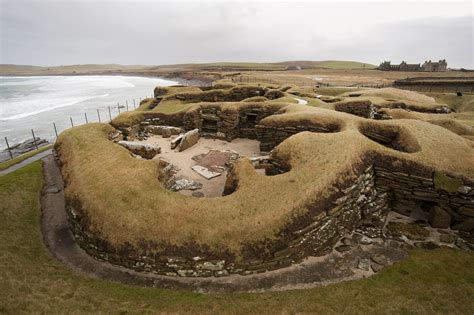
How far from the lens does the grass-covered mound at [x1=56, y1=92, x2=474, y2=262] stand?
922 centimetres

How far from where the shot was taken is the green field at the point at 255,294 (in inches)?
293

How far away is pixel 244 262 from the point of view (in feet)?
29.0

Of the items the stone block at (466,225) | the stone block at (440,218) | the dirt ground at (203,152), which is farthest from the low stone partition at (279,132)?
the stone block at (466,225)

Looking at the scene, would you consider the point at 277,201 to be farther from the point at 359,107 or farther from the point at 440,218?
the point at 359,107

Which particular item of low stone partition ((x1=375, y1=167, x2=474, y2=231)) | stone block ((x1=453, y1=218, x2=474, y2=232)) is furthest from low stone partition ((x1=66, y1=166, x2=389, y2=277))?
stone block ((x1=453, y1=218, x2=474, y2=232))

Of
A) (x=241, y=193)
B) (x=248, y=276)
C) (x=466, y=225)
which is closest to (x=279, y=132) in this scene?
(x=241, y=193)

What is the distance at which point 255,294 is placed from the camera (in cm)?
817

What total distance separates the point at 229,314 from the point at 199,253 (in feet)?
7.36

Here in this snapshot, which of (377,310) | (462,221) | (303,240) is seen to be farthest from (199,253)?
(462,221)

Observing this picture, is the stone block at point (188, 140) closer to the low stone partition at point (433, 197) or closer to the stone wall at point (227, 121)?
the stone wall at point (227, 121)

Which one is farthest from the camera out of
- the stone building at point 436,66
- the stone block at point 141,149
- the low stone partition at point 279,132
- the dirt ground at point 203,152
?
the stone building at point 436,66

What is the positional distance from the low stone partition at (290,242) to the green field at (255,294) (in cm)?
85

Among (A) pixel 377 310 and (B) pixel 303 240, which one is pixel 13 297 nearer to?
(B) pixel 303 240

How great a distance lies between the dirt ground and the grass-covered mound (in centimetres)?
270
